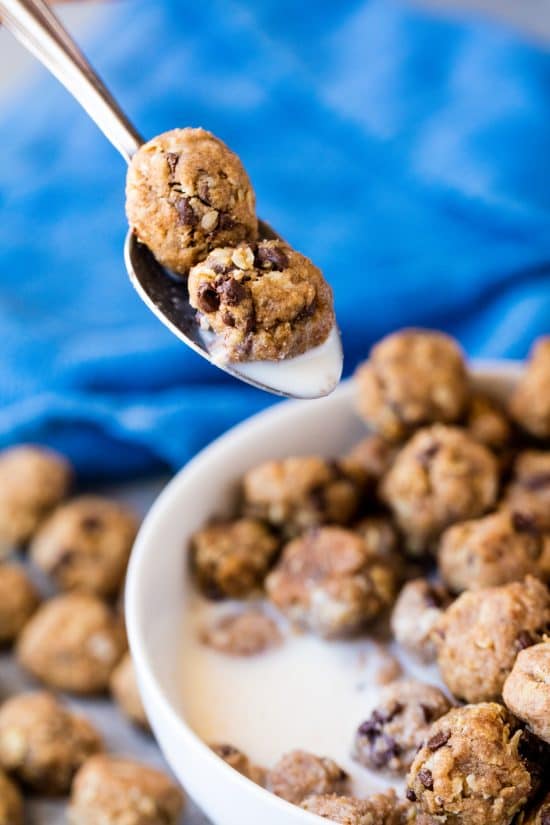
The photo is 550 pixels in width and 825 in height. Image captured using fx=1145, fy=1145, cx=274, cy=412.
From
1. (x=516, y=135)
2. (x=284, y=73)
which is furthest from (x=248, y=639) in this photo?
(x=284, y=73)

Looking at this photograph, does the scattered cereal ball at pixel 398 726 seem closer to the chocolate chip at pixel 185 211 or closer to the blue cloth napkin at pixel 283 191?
the chocolate chip at pixel 185 211

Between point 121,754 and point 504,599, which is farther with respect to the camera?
point 121,754

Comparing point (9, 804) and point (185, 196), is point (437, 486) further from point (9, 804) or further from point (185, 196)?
point (9, 804)

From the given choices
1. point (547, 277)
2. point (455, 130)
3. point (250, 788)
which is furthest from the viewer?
point (455, 130)

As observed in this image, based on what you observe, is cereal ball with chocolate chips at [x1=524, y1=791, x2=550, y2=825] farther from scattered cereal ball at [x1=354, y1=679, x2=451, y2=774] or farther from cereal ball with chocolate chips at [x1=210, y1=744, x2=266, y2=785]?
cereal ball with chocolate chips at [x1=210, y1=744, x2=266, y2=785]

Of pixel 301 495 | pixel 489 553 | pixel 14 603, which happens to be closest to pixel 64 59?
pixel 301 495

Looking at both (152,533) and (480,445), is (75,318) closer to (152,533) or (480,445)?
(152,533)
